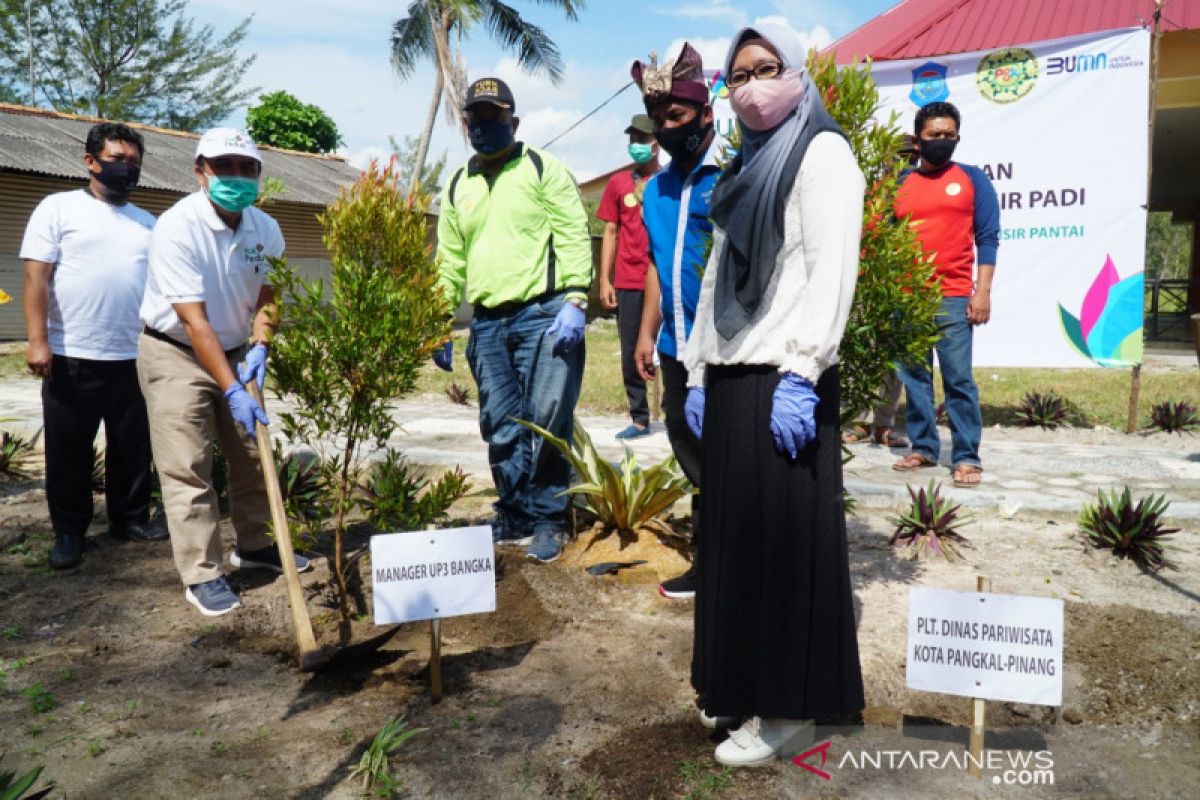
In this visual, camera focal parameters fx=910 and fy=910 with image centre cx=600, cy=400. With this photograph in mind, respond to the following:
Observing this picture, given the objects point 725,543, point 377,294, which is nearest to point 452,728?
point 725,543

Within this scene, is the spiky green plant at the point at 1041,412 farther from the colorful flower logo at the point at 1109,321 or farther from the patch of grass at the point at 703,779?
the patch of grass at the point at 703,779

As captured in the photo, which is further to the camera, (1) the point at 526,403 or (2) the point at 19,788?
(1) the point at 526,403

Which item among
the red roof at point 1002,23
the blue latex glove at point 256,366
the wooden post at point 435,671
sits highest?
the red roof at point 1002,23

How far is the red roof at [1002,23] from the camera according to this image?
9492mm

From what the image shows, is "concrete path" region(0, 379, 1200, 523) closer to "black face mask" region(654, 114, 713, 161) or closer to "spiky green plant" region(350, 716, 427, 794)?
"black face mask" region(654, 114, 713, 161)

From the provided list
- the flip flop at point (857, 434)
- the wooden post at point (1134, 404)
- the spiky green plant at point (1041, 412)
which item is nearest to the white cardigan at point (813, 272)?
the flip flop at point (857, 434)

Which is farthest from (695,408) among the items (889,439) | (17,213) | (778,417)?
(17,213)

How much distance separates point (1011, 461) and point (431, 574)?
4.66 m

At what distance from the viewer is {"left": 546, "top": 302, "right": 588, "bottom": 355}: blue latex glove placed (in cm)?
422

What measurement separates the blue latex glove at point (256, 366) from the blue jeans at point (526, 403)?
106cm

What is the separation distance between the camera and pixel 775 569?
2578 mm

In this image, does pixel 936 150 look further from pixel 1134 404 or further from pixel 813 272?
pixel 813 272

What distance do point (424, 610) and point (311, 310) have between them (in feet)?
4.06

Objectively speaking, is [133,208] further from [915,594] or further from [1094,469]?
[1094,469]
